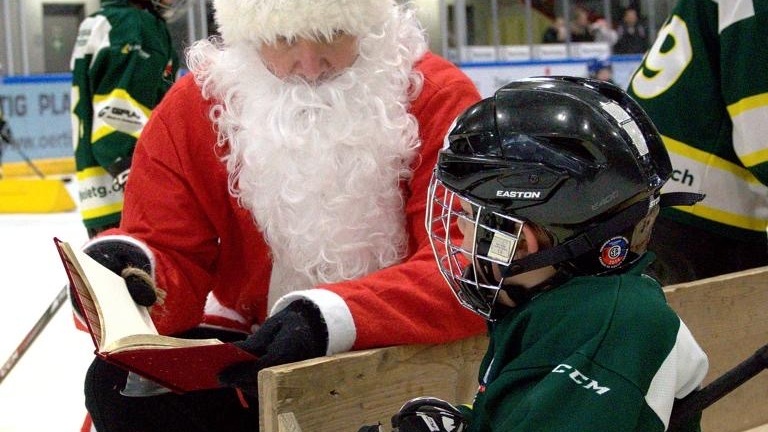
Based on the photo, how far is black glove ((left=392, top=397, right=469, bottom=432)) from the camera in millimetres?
1015

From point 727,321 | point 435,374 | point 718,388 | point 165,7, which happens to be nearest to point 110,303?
point 435,374

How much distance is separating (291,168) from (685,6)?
720 millimetres

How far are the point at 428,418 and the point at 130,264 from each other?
2.14 ft

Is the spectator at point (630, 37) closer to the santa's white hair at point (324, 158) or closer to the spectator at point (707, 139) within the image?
the spectator at point (707, 139)

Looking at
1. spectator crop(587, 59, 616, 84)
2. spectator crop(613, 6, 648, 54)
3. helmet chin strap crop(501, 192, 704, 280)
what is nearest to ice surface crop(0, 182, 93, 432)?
helmet chin strap crop(501, 192, 704, 280)

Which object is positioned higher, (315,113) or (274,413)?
(315,113)

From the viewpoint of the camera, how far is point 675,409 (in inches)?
41.0

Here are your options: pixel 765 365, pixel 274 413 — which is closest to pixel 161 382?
pixel 274 413

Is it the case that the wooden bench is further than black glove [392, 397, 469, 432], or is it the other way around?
the wooden bench

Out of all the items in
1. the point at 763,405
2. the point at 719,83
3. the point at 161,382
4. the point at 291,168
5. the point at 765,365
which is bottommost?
the point at 763,405

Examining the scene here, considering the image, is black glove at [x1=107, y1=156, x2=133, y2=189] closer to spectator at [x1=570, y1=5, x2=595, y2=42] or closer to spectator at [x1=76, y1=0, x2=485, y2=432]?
spectator at [x1=76, y1=0, x2=485, y2=432]

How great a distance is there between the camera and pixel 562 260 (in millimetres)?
1014

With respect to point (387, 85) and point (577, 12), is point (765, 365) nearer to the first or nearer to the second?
point (387, 85)

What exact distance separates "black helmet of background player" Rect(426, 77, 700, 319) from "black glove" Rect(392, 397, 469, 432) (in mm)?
123
